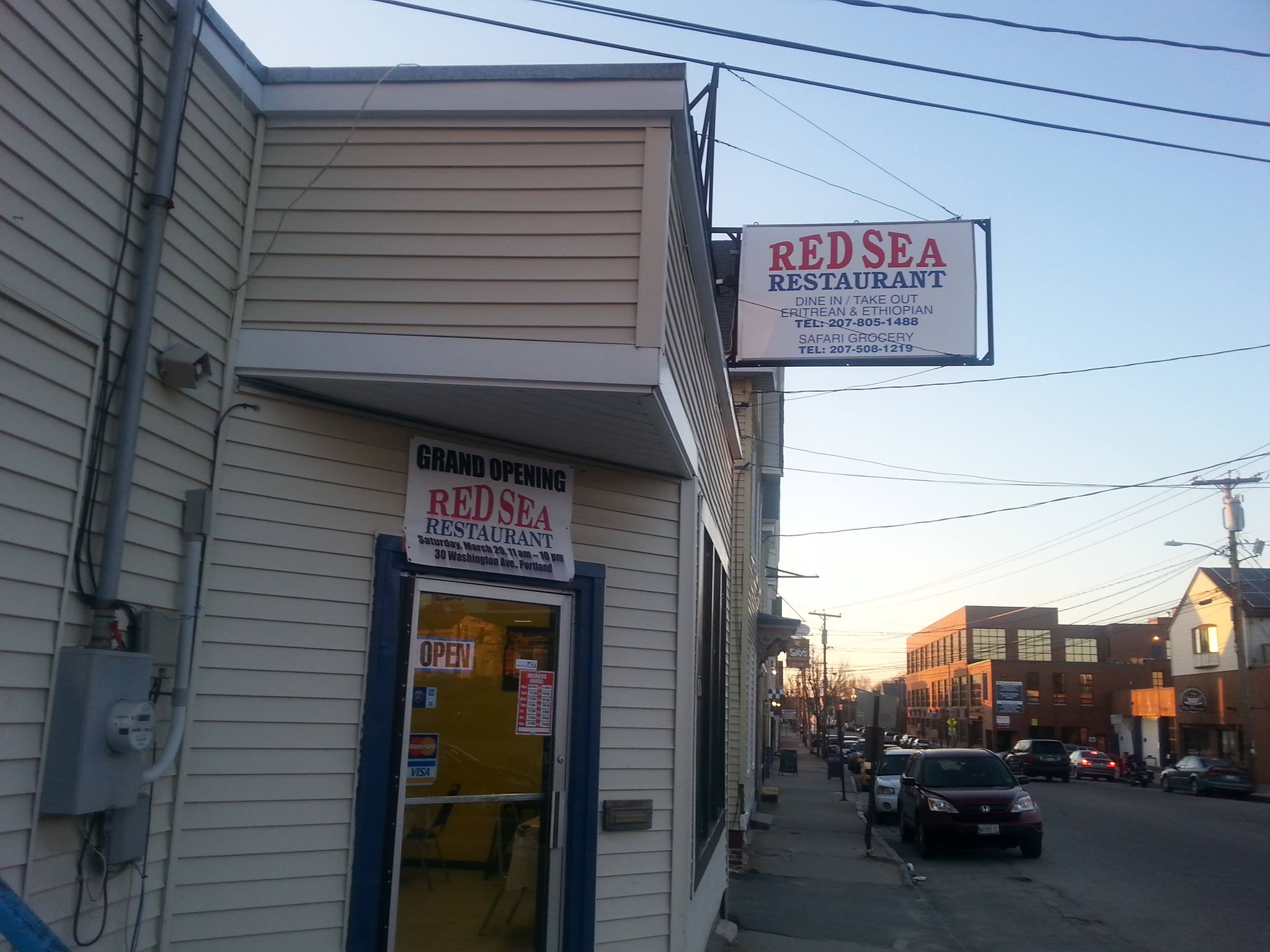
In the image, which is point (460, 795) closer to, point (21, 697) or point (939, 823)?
point (21, 697)

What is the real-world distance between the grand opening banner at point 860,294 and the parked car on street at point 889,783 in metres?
12.0

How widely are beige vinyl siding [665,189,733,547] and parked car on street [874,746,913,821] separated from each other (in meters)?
12.4

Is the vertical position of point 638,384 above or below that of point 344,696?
above

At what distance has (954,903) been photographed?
1188 cm

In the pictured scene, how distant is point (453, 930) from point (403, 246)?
3.56 meters

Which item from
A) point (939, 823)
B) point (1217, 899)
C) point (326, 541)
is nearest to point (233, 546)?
point (326, 541)

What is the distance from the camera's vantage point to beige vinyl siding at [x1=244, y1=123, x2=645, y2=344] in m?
5.19

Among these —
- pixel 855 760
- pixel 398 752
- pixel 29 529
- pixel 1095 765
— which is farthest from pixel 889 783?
pixel 1095 765

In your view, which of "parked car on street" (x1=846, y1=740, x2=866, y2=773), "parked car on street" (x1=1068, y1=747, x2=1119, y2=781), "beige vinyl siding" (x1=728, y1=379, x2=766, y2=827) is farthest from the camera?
"parked car on street" (x1=1068, y1=747, x2=1119, y2=781)

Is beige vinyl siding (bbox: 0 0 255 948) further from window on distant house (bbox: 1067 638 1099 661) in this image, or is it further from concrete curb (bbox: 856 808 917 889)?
window on distant house (bbox: 1067 638 1099 661)

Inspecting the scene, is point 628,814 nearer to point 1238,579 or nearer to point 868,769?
point 868,769

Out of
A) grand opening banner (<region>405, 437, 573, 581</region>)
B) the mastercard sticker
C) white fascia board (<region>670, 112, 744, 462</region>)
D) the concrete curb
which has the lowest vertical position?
the concrete curb

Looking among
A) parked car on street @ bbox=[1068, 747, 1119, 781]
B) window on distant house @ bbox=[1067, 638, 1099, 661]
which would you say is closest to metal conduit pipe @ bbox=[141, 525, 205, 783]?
parked car on street @ bbox=[1068, 747, 1119, 781]

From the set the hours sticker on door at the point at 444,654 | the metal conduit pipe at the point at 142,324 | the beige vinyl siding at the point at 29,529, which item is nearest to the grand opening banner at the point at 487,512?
the hours sticker on door at the point at 444,654
